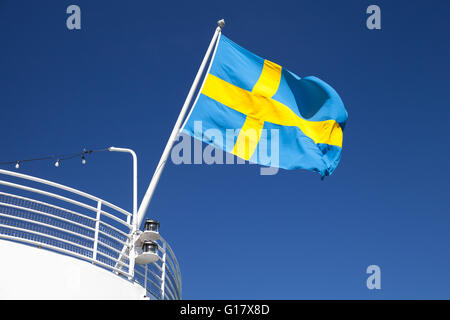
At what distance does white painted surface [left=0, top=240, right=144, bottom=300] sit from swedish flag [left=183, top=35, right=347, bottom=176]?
169 inches

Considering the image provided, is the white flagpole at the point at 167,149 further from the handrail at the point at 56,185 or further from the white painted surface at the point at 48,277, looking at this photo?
the white painted surface at the point at 48,277

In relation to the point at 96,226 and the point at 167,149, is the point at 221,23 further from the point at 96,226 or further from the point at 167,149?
the point at 96,226

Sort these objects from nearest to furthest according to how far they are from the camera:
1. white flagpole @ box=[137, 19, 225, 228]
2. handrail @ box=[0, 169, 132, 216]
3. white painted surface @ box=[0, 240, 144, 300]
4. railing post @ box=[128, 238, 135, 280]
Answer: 1. white painted surface @ box=[0, 240, 144, 300]
2. handrail @ box=[0, 169, 132, 216]
3. railing post @ box=[128, 238, 135, 280]
4. white flagpole @ box=[137, 19, 225, 228]

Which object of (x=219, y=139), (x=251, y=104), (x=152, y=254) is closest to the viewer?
(x=152, y=254)

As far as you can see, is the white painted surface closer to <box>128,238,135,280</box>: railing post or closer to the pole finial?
<box>128,238,135,280</box>: railing post

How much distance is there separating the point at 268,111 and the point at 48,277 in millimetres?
7229

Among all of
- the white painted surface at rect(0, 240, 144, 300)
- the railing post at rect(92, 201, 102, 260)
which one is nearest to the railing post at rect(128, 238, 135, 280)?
the white painted surface at rect(0, 240, 144, 300)

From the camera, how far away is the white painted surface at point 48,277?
9297mm

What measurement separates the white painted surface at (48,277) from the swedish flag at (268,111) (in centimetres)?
429

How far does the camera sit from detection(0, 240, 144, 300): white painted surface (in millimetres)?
9297
